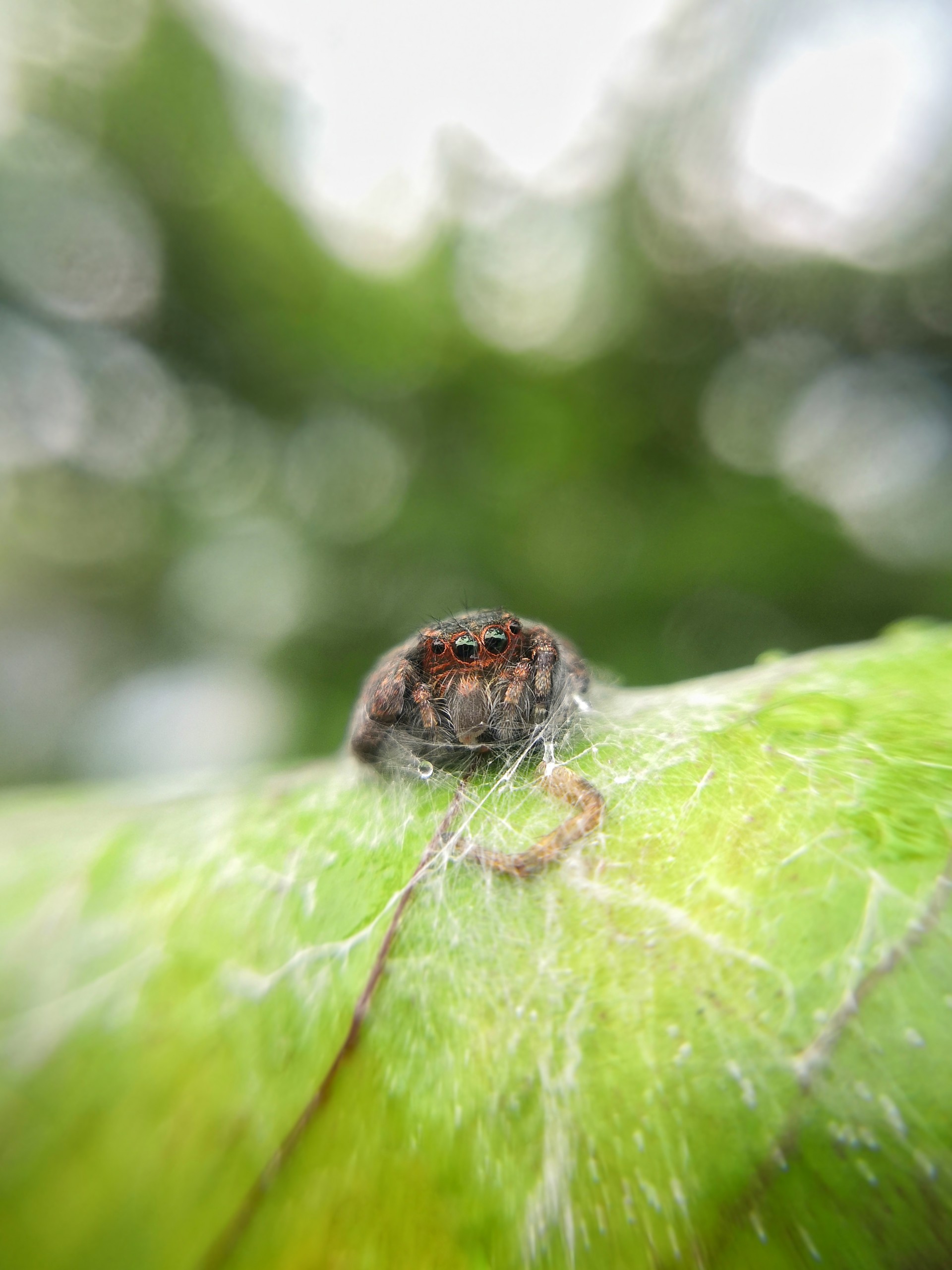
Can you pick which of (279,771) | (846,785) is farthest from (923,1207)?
(279,771)

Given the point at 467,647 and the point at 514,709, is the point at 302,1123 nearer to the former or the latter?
the point at 514,709

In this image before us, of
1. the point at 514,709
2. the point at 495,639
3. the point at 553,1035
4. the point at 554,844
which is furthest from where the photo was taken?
the point at 495,639

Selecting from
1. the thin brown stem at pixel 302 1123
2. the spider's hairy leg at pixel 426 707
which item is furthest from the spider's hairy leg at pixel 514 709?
the thin brown stem at pixel 302 1123

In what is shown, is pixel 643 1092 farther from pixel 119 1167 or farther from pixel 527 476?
pixel 527 476

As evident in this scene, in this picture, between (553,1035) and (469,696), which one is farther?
(469,696)

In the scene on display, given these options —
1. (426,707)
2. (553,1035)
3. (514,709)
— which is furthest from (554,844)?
(426,707)

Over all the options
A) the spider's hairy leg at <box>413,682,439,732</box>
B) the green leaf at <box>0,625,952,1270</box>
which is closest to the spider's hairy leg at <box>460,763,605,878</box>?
the green leaf at <box>0,625,952,1270</box>

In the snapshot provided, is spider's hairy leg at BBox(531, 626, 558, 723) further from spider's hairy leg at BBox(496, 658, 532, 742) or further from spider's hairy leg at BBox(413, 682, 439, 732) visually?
spider's hairy leg at BBox(413, 682, 439, 732)
